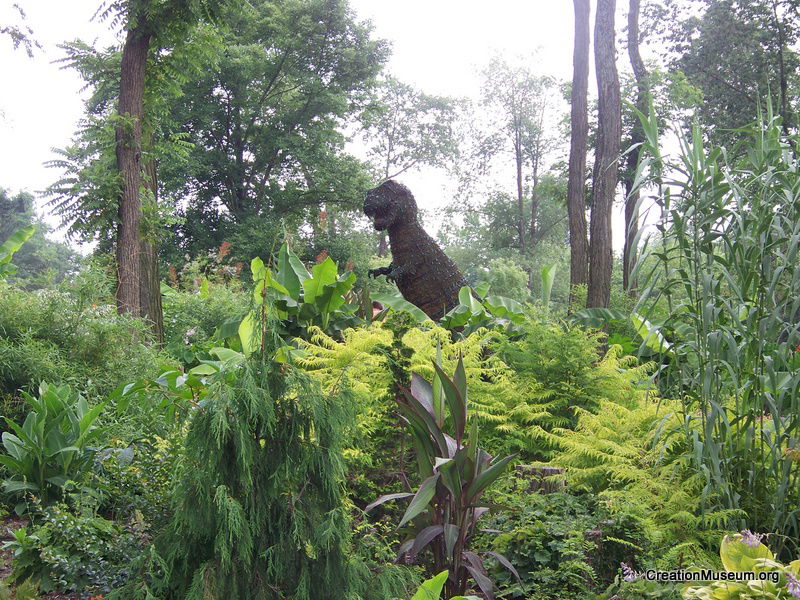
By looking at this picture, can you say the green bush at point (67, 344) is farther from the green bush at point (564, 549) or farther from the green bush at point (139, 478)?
the green bush at point (564, 549)

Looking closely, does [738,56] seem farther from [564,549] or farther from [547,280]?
[564,549]

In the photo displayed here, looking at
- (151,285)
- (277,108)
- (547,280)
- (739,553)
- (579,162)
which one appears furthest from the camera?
(277,108)

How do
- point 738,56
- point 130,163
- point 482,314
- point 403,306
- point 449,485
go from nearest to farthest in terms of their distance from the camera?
1. point 449,485
2. point 482,314
3. point 403,306
4. point 130,163
5. point 738,56

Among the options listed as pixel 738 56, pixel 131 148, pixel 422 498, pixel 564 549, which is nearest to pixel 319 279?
pixel 131 148

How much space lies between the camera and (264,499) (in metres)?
2.50

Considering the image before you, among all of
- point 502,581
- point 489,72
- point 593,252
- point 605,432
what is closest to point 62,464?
point 502,581

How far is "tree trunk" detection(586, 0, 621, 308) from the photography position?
10594 mm

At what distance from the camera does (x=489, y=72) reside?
3366 cm

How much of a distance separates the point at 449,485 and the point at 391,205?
199 inches

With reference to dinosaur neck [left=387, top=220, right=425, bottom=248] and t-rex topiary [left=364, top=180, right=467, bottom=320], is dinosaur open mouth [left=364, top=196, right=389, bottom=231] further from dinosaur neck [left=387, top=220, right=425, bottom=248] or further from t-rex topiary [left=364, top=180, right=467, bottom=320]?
dinosaur neck [left=387, top=220, right=425, bottom=248]

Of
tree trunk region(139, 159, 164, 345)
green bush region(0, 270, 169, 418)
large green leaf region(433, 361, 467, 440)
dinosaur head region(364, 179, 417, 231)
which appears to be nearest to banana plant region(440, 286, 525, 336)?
dinosaur head region(364, 179, 417, 231)

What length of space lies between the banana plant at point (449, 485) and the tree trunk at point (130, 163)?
17.8 ft

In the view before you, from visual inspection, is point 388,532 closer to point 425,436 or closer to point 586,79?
point 425,436

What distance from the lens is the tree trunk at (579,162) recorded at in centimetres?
1154
